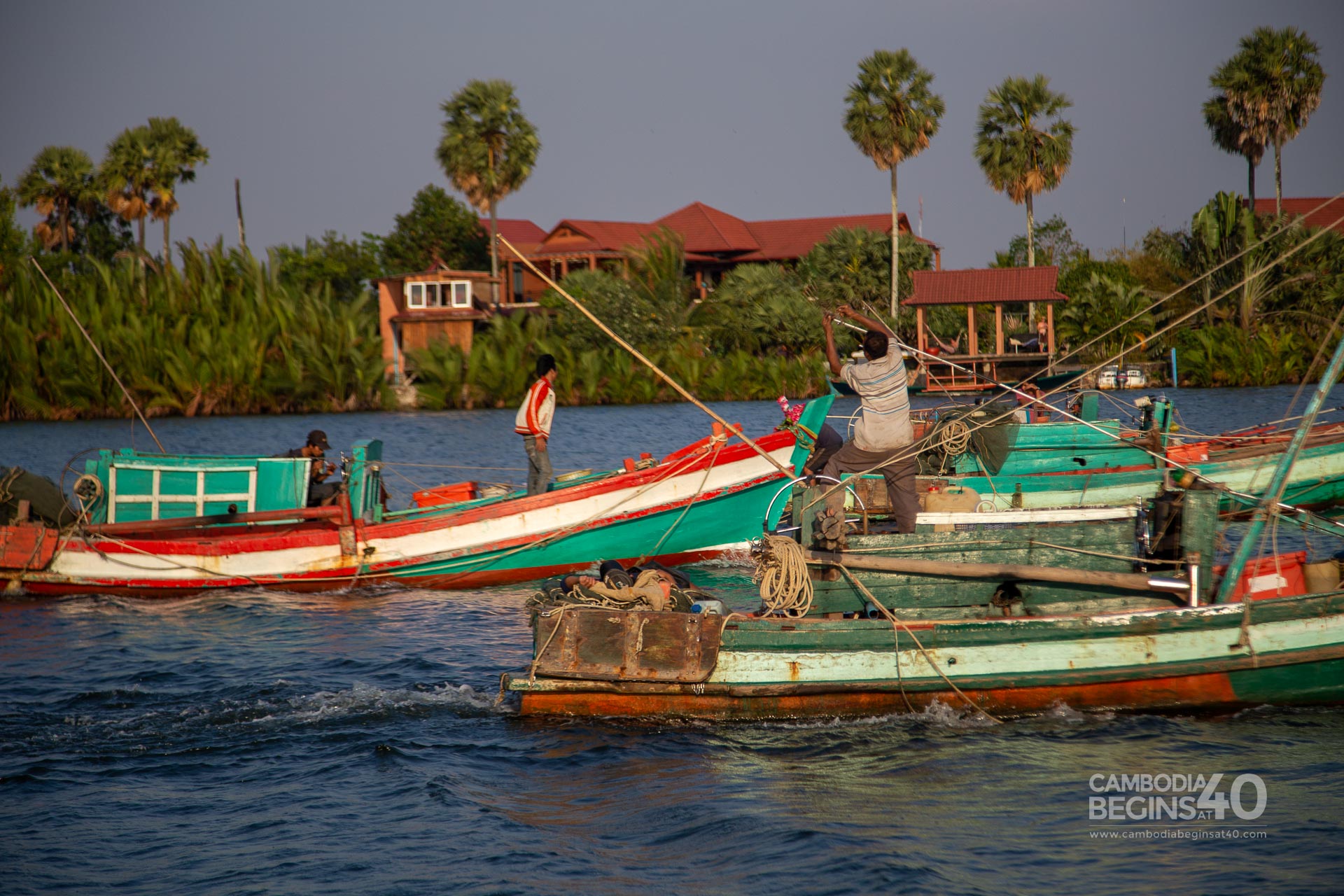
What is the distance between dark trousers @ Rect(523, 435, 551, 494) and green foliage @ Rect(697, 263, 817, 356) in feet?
122

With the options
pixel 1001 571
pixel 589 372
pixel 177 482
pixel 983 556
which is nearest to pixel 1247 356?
pixel 589 372

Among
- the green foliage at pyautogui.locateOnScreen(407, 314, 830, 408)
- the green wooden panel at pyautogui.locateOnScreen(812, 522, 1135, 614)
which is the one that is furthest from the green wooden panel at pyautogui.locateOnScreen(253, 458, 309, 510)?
the green foliage at pyautogui.locateOnScreen(407, 314, 830, 408)

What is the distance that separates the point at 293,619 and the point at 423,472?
14436 millimetres

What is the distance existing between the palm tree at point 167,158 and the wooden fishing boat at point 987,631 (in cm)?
5650

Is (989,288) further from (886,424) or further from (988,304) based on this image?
(886,424)

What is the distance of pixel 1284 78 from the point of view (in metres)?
53.2

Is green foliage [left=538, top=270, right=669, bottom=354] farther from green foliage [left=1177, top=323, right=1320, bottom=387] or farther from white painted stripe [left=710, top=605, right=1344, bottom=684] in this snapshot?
white painted stripe [left=710, top=605, right=1344, bottom=684]

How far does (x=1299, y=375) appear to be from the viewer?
44.9 m

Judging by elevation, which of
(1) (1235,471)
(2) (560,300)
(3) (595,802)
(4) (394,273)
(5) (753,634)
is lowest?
(3) (595,802)

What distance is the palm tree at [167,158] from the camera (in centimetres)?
5734

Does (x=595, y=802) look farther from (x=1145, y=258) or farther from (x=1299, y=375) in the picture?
(x=1145, y=258)

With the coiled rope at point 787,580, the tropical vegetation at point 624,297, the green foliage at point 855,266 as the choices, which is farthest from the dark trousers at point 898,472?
the green foliage at point 855,266

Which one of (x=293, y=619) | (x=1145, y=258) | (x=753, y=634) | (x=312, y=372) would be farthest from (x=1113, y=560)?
(x=1145, y=258)

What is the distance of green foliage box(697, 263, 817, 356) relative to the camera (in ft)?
166
